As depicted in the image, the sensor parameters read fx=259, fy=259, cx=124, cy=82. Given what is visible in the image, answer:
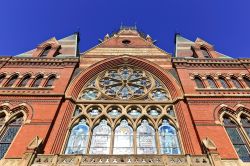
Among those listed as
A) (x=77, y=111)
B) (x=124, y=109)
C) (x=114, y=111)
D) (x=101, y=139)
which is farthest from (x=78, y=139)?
(x=124, y=109)

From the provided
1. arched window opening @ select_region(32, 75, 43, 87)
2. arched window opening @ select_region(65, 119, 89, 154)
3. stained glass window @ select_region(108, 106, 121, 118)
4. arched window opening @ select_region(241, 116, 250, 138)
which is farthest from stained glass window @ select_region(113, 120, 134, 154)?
arched window opening @ select_region(32, 75, 43, 87)

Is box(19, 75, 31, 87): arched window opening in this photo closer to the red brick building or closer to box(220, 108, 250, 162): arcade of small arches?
the red brick building

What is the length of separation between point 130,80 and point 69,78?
12.1 ft

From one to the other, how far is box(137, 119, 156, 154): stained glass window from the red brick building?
1.9 inches

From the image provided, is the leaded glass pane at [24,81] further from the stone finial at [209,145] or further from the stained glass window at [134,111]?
the stone finial at [209,145]

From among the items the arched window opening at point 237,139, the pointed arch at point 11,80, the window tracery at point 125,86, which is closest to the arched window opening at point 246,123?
the arched window opening at point 237,139

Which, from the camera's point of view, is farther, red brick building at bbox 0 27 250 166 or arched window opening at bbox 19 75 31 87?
arched window opening at bbox 19 75 31 87

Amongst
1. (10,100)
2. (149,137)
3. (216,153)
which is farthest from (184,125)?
(10,100)

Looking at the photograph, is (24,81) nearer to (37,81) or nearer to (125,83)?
(37,81)

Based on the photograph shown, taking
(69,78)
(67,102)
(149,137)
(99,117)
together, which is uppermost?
(69,78)

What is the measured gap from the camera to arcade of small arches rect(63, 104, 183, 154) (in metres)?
11.6

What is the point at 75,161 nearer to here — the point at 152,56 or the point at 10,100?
the point at 10,100

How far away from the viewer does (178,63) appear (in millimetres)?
16625

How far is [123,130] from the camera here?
498 inches
